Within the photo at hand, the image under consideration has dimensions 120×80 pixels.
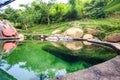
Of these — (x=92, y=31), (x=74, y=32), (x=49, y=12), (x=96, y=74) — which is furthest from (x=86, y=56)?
(x=49, y=12)

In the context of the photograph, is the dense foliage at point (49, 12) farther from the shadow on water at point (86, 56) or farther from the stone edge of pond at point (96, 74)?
the stone edge of pond at point (96, 74)

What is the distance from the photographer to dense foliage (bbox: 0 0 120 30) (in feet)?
104

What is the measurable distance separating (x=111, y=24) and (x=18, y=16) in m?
13.2

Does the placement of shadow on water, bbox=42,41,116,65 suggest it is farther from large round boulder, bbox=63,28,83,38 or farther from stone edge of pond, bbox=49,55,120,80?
large round boulder, bbox=63,28,83,38

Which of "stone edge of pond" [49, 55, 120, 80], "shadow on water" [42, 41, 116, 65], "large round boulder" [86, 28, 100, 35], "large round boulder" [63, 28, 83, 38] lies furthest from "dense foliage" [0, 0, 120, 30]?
"stone edge of pond" [49, 55, 120, 80]

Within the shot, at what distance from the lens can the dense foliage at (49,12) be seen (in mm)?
31703

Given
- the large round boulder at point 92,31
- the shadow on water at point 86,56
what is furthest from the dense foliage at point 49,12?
the shadow on water at point 86,56

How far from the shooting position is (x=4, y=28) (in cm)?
2256

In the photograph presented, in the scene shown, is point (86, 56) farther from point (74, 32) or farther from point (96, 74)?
point (74, 32)

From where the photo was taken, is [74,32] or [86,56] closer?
[86,56]

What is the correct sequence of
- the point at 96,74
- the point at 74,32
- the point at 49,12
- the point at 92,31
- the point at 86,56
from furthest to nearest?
1. the point at 49,12
2. the point at 92,31
3. the point at 74,32
4. the point at 86,56
5. the point at 96,74

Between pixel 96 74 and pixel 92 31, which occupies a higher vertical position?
pixel 96 74

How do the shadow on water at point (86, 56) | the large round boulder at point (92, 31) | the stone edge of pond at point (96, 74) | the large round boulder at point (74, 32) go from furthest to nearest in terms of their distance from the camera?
1. the large round boulder at point (92, 31)
2. the large round boulder at point (74, 32)
3. the shadow on water at point (86, 56)
4. the stone edge of pond at point (96, 74)

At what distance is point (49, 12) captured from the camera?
33406 mm
